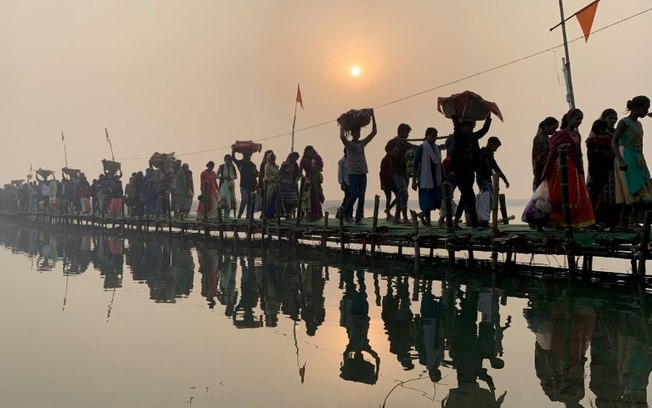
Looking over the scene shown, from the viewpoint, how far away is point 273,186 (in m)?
16.8

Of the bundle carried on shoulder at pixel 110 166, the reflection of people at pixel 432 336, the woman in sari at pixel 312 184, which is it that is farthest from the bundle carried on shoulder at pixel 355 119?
the bundle carried on shoulder at pixel 110 166

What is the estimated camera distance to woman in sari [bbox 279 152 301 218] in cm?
1596

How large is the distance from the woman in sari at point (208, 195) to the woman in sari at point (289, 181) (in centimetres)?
528

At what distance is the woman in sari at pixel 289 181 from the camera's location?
15964 mm

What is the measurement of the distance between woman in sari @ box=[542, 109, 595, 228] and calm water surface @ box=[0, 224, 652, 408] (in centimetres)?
98

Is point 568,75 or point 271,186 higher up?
point 568,75

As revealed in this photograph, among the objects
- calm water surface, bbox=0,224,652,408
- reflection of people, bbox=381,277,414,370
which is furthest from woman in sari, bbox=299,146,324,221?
reflection of people, bbox=381,277,414,370

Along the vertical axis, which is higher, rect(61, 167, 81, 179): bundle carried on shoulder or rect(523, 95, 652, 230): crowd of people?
rect(61, 167, 81, 179): bundle carried on shoulder

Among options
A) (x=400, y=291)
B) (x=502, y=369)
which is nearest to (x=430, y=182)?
(x=400, y=291)

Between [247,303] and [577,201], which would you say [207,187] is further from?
[577,201]

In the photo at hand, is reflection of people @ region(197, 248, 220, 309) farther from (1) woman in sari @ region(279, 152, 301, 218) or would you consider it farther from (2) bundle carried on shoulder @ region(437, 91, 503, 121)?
(2) bundle carried on shoulder @ region(437, 91, 503, 121)

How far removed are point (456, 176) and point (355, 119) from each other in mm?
3271

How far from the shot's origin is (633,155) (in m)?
8.11

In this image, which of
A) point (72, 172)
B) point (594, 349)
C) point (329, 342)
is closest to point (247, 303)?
point (329, 342)
